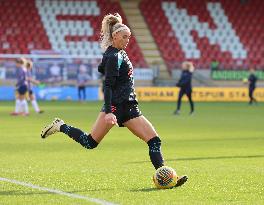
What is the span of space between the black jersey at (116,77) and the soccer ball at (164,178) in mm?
1056

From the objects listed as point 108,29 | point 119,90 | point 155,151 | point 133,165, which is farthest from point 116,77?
point 133,165

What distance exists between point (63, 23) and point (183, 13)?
8128 millimetres

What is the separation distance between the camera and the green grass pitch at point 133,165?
10930 mm

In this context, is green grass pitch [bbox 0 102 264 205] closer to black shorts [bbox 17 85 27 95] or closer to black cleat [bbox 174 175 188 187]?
black cleat [bbox 174 175 188 187]

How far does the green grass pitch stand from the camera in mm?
10930

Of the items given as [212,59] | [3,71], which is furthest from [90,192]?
[212,59]

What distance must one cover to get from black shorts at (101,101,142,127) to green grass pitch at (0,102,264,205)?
910 mm

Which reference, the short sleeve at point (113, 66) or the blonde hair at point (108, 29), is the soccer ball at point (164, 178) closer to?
the short sleeve at point (113, 66)

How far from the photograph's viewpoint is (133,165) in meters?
15.3

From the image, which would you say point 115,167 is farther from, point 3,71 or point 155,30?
point 155,30

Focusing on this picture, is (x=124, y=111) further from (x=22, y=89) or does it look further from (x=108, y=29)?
→ (x=22, y=89)

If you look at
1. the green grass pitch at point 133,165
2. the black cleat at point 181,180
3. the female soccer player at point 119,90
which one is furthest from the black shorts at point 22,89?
the black cleat at point 181,180

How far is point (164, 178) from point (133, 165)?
3.67 meters

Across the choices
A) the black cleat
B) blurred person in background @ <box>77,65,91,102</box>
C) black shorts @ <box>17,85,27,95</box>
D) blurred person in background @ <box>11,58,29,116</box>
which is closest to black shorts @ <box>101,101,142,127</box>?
the black cleat
